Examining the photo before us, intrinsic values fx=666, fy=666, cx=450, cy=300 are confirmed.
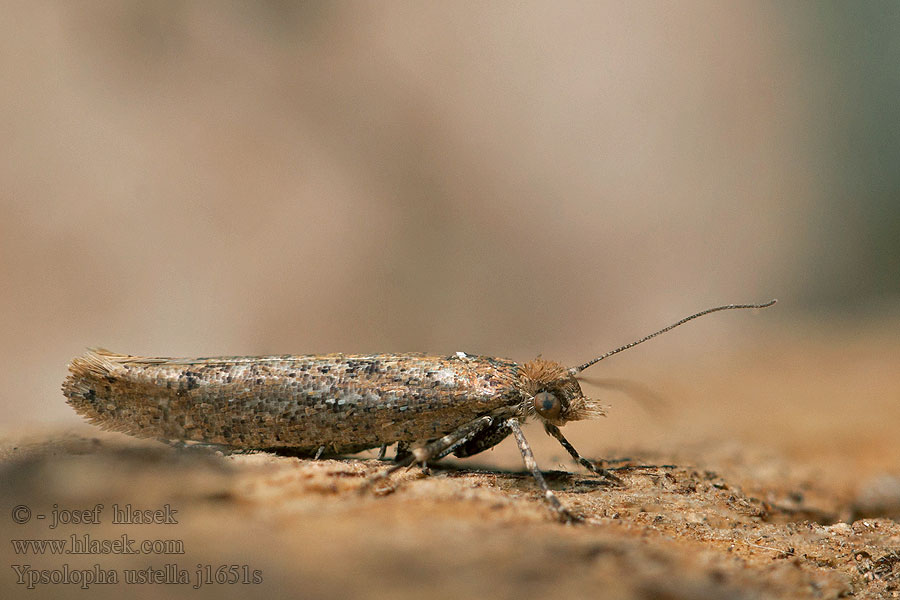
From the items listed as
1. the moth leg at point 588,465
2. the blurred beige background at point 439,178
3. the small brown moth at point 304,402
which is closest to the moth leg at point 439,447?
the small brown moth at point 304,402

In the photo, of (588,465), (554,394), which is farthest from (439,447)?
(588,465)

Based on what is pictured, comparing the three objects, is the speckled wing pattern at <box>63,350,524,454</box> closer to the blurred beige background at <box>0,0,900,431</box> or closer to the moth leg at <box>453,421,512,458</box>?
the moth leg at <box>453,421,512,458</box>

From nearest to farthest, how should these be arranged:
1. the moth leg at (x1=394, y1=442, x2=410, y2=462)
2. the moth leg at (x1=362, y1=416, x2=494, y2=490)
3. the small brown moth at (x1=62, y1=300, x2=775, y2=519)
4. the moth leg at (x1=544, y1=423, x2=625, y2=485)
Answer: the moth leg at (x1=362, y1=416, x2=494, y2=490), the small brown moth at (x1=62, y1=300, x2=775, y2=519), the moth leg at (x1=394, y1=442, x2=410, y2=462), the moth leg at (x1=544, y1=423, x2=625, y2=485)

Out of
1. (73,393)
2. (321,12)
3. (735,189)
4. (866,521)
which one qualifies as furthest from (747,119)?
(73,393)

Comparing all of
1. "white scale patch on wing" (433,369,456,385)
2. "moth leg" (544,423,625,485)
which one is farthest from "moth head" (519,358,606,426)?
"white scale patch on wing" (433,369,456,385)

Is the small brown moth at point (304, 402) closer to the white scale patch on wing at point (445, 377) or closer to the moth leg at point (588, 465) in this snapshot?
the white scale patch on wing at point (445, 377)
